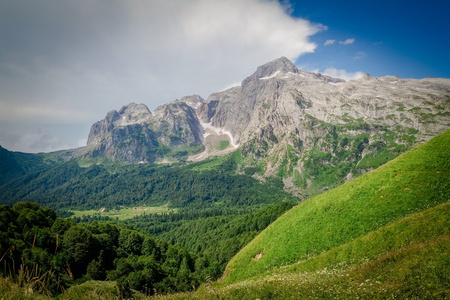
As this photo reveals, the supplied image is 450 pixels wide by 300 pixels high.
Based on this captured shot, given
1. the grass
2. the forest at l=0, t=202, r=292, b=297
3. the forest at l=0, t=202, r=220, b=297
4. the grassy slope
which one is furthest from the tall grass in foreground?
the forest at l=0, t=202, r=220, b=297

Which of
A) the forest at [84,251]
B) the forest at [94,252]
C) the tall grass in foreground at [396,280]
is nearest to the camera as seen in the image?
the tall grass in foreground at [396,280]

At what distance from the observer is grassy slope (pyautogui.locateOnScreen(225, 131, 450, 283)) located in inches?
1171

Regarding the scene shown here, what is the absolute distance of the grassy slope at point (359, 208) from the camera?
29734mm

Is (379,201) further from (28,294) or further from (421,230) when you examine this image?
(28,294)

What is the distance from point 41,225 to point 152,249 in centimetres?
3362

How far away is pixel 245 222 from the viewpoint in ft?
382

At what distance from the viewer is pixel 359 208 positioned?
32812 millimetres

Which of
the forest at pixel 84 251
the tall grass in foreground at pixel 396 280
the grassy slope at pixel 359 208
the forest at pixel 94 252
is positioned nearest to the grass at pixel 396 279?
the tall grass in foreground at pixel 396 280

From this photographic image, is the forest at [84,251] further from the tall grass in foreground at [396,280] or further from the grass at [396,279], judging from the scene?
the tall grass in foreground at [396,280]

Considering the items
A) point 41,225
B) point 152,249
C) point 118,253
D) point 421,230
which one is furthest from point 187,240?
point 421,230

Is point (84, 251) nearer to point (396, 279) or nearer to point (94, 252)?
point (94, 252)

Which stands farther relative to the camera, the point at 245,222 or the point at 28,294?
the point at 245,222

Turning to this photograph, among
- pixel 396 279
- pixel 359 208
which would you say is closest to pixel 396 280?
pixel 396 279

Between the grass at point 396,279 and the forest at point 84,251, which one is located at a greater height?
the grass at point 396,279
